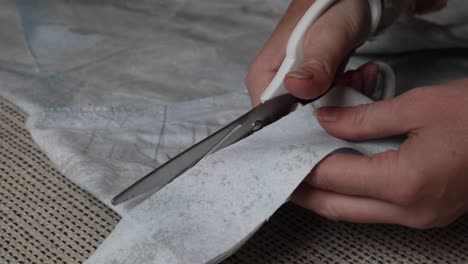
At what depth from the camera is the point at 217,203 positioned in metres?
0.48

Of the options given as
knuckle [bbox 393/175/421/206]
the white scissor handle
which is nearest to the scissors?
the white scissor handle

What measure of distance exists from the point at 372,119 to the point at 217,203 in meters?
0.12

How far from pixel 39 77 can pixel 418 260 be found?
0.40 metres

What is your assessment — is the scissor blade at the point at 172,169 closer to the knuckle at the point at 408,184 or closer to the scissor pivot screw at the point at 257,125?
the scissor pivot screw at the point at 257,125

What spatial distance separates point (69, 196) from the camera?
56 cm

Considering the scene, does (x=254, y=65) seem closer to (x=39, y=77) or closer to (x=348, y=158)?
(x=348, y=158)

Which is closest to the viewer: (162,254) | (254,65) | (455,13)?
(162,254)

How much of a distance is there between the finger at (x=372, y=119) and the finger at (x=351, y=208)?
0.14ft

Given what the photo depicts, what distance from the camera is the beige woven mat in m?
0.51

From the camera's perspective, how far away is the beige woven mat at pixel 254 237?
20.0 inches

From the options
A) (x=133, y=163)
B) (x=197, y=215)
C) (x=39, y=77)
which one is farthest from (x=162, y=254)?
(x=39, y=77)

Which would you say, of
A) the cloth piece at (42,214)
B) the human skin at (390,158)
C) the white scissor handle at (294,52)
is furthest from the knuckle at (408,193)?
the cloth piece at (42,214)

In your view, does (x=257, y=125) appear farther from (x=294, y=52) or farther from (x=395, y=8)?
(x=395, y=8)

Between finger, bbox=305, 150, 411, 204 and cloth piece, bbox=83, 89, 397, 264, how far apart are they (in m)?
0.01
